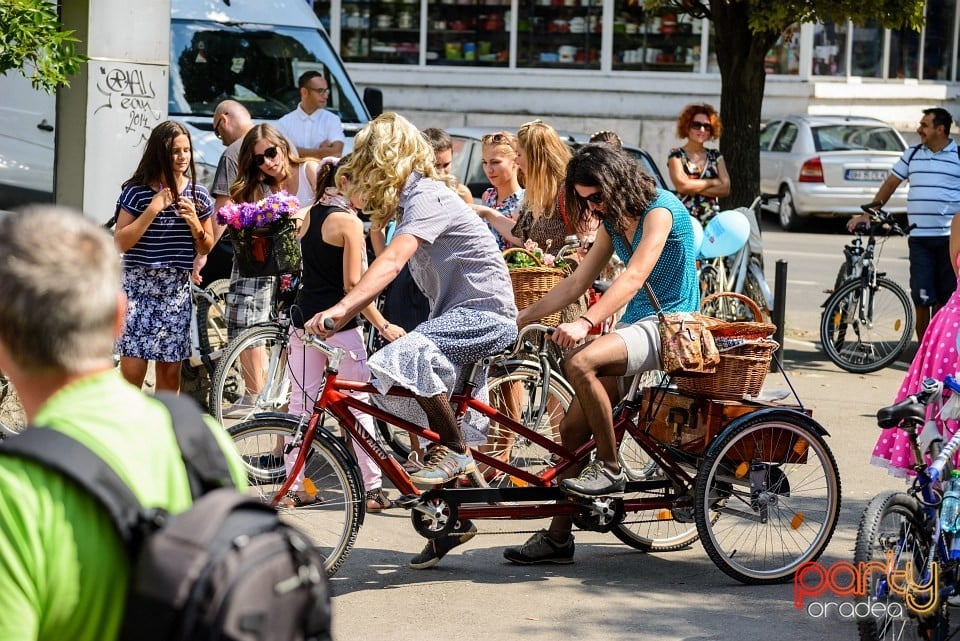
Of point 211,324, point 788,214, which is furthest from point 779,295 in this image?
point 788,214

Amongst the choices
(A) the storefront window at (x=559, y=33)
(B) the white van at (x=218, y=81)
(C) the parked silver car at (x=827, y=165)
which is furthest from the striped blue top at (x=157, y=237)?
(A) the storefront window at (x=559, y=33)

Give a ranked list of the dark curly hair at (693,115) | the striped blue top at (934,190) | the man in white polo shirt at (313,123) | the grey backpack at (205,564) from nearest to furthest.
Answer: the grey backpack at (205,564)
the striped blue top at (934,190)
the man in white polo shirt at (313,123)
the dark curly hair at (693,115)

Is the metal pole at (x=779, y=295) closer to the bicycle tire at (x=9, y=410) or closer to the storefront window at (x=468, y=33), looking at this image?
the bicycle tire at (x=9, y=410)

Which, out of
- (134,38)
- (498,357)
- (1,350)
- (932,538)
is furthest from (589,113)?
(1,350)

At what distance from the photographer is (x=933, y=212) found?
10.9m

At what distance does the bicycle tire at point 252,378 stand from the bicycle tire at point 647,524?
6.99 ft

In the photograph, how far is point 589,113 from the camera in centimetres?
2706

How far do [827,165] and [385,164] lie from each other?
16.6 meters

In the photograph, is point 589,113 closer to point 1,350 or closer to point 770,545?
point 770,545

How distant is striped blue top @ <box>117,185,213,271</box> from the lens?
284 inches

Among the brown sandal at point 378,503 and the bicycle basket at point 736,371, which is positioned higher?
the bicycle basket at point 736,371

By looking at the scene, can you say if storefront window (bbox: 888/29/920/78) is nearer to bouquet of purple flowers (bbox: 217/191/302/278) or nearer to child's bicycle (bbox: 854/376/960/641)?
bouquet of purple flowers (bbox: 217/191/302/278)

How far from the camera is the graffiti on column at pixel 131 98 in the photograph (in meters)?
8.44

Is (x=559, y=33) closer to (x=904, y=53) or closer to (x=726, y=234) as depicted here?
(x=904, y=53)
